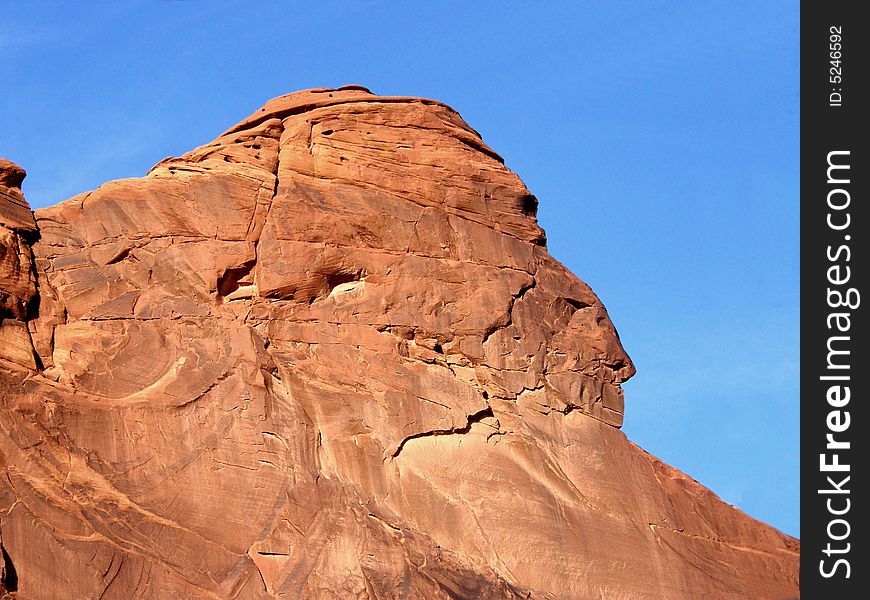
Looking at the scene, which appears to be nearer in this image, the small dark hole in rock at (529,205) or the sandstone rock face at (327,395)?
the sandstone rock face at (327,395)

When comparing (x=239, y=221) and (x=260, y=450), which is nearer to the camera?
(x=260, y=450)

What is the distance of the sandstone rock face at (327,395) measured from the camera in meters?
33.1

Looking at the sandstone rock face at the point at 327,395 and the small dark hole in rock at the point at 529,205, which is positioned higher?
the small dark hole in rock at the point at 529,205

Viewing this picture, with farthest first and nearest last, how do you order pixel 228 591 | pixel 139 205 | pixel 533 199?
pixel 533 199 < pixel 139 205 < pixel 228 591

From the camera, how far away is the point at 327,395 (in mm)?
36156

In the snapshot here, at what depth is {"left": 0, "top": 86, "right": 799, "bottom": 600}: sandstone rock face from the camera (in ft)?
109

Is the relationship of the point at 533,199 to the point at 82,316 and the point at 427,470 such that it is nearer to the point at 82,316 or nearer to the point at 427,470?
the point at 427,470

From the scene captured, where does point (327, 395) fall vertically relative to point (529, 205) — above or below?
below

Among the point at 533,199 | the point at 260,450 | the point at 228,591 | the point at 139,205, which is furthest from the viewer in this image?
the point at 533,199

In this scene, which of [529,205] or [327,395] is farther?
[529,205]
